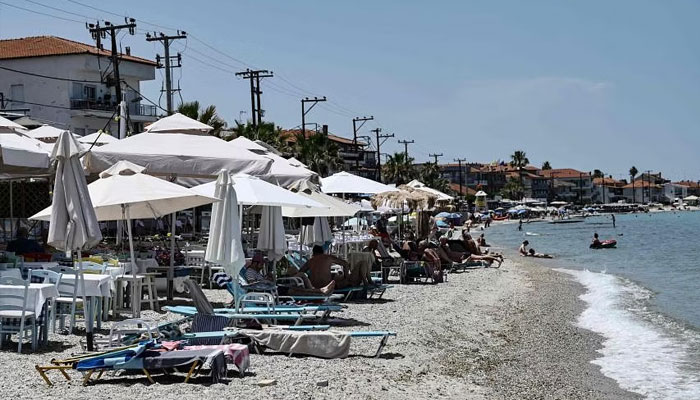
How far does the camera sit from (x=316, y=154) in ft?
205

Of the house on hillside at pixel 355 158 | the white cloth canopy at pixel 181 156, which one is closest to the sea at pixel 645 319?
the white cloth canopy at pixel 181 156

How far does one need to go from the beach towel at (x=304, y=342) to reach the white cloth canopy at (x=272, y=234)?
4.36 metres

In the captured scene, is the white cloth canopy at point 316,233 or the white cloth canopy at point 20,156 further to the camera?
the white cloth canopy at point 316,233

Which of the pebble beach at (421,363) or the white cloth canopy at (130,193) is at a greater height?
the white cloth canopy at (130,193)

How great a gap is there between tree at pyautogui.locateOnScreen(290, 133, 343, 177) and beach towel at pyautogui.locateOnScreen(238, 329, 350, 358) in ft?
162

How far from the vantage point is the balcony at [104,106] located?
2117 inches

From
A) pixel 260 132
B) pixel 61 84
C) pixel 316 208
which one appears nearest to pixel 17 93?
pixel 61 84

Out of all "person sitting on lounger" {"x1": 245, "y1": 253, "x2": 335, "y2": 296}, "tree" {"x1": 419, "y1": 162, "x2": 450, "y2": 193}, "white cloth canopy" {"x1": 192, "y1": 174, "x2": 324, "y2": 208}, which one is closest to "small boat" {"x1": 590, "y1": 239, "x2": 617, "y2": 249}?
"person sitting on lounger" {"x1": 245, "y1": 253, "x2": 335, "y2": 296}

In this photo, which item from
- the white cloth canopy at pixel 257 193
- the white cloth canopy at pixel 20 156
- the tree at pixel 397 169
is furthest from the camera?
the tree at pixel 397 169

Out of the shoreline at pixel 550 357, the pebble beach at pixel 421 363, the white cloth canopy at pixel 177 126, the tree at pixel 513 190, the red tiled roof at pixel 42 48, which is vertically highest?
the red tiled roof at pixel 42 48

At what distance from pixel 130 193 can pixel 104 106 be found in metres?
44.8

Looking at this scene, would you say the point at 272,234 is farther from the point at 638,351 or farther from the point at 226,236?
the point at 638,351

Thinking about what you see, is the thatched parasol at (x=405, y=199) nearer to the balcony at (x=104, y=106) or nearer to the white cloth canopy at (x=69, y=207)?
the white cloth canopy at (x=69, y=207)

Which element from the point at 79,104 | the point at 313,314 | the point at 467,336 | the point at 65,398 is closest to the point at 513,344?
the point at 467,336
